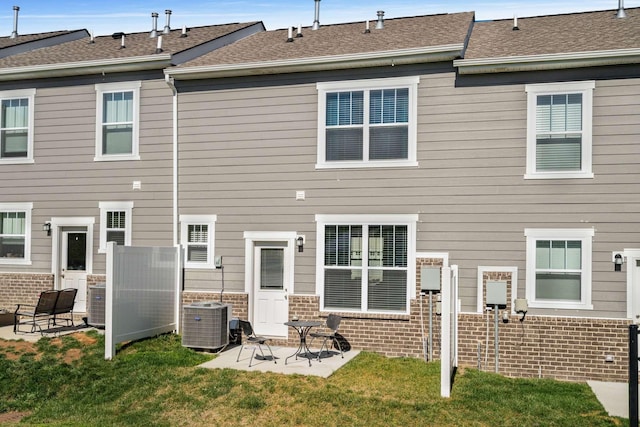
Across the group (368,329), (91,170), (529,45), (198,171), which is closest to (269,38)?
(198,171)

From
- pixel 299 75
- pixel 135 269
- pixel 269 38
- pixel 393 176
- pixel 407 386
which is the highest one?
pixel 269 38

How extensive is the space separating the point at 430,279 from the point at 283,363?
3.15 metres

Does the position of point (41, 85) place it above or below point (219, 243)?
above

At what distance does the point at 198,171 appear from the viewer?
14.1m

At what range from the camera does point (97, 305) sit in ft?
44.9

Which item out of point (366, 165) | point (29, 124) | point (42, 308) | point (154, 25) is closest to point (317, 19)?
point (154, 25)

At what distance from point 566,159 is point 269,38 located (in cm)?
791

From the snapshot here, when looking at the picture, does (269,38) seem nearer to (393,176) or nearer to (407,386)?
(393,176)

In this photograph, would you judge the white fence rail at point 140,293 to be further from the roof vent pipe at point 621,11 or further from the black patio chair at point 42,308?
the roof vent pipe at point 621,11

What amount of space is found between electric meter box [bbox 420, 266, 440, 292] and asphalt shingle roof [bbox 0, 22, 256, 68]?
24.0 feet

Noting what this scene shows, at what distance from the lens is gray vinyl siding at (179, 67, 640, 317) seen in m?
11.6

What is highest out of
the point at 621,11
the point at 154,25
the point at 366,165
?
the point at 154,25

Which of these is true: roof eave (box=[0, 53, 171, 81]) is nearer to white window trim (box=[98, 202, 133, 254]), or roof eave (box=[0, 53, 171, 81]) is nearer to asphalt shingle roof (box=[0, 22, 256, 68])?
asphalt shingle roof (box=[0, 22, 256, 68])

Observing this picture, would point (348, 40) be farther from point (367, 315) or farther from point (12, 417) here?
point (12, 417)
